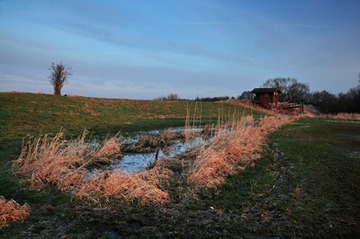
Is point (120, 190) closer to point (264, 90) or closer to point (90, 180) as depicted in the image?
point (90, 180)

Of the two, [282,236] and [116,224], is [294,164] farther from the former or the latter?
[116,224]

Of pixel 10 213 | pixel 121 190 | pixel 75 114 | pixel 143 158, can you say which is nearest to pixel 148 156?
pixel 143 158

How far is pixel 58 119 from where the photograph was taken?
72.7 feet

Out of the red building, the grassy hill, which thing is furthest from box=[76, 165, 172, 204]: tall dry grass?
the red building

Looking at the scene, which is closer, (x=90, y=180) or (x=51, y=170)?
(x=90, y=180)

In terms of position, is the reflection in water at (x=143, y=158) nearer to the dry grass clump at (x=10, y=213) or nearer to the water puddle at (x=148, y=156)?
the water puddle at (x=148, y=156)

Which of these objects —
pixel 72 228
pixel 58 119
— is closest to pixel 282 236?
pixel 72 228

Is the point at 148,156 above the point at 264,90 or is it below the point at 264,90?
below

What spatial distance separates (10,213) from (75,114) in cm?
2040

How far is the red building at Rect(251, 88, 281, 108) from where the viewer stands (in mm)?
57100

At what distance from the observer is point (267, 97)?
59.5 m

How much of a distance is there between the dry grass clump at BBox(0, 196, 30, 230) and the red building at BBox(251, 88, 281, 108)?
53502 millimetres

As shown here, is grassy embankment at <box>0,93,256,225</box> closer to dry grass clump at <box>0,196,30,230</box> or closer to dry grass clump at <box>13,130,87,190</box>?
dry grass clump at <box>13,130,87,190</box>

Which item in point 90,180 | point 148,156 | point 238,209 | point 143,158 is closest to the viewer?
point 238,209
